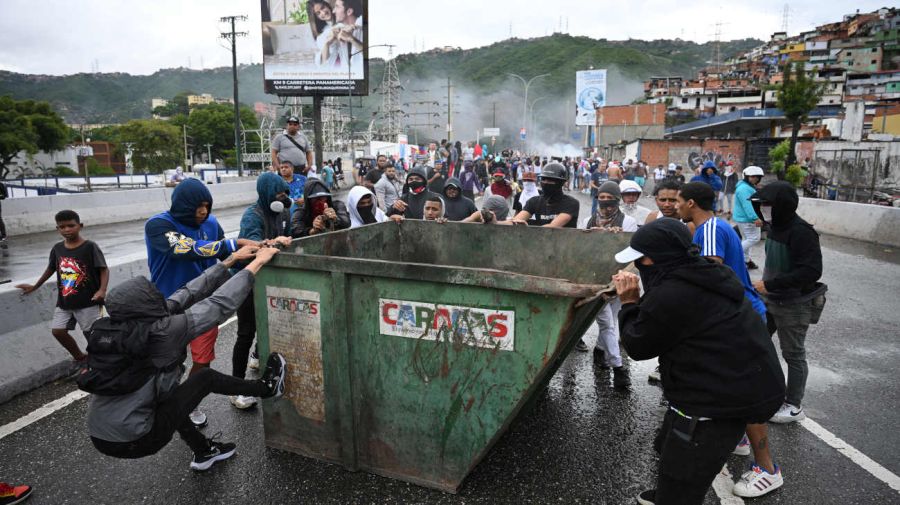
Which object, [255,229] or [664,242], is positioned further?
[255,229]

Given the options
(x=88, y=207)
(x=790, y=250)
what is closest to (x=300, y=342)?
(x=790, y=250)

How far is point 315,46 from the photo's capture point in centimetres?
3042

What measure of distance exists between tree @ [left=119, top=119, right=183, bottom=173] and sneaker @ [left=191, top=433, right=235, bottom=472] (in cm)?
6581

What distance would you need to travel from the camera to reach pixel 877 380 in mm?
4785

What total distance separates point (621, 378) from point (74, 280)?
4.74m

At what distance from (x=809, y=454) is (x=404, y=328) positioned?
287 centimetres

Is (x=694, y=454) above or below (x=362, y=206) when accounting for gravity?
below

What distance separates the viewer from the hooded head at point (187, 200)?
3.62 m

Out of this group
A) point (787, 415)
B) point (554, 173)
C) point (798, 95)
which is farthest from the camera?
point (798, 95)

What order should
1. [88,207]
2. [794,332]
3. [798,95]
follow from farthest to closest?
[798,95] → [88,207] → [794,332]

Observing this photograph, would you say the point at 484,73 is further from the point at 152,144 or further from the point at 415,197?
the point at 415,197

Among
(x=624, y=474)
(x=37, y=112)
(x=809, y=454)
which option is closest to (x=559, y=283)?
(x=624, y=474)

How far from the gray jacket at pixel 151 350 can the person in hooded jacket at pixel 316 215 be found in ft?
6.47

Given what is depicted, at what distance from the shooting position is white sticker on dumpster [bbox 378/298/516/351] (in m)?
2.79
